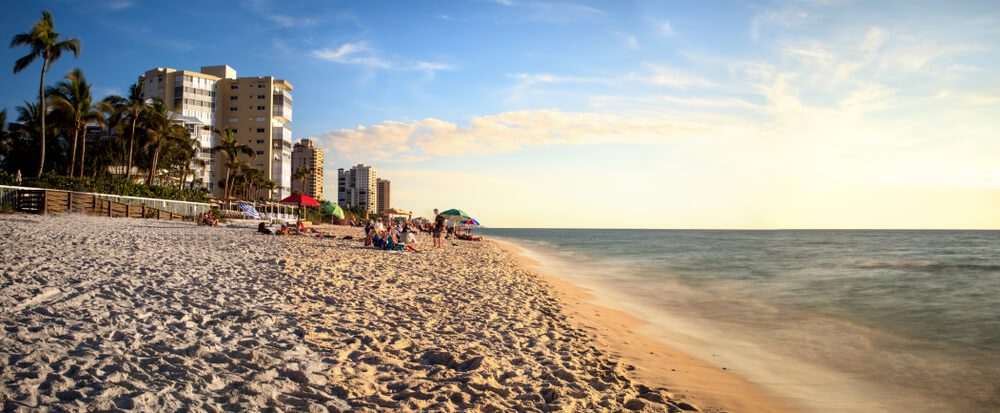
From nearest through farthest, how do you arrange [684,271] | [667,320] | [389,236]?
[667,320], [389,236], [684,271]

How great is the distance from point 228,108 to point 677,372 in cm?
8527

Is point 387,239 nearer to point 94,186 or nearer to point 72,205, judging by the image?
point 72,205

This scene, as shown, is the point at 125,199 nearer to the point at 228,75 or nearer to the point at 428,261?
the point at 428,261

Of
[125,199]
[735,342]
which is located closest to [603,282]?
[735,342]

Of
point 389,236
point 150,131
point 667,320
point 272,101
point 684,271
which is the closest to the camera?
point 667,320

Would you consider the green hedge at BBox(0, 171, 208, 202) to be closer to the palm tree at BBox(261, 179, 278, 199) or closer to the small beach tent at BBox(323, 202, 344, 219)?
the small beach tent at BBox(323, 202, 344, 219)

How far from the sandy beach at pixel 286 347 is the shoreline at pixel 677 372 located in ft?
0.22

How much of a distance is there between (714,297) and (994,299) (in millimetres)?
8724

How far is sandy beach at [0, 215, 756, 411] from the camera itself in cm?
409

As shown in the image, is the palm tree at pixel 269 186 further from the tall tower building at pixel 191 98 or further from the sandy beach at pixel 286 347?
the sandy beach at pixel 286 347

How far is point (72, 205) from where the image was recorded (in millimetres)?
23875

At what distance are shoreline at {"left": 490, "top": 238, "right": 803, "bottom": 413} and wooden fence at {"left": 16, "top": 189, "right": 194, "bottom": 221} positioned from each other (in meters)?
24.7

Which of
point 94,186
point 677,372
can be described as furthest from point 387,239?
point 94,186

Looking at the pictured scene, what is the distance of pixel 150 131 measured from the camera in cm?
3984
